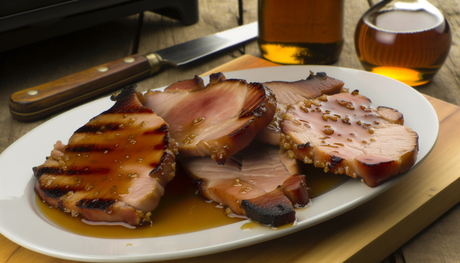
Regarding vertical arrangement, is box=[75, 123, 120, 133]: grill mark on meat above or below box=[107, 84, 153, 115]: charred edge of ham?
below

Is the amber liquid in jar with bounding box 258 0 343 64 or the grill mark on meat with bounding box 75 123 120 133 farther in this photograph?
the amber liquid in jar with bounding box 258 0 343 64

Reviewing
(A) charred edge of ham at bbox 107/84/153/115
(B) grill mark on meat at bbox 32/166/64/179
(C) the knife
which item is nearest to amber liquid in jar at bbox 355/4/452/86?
(C) the knife

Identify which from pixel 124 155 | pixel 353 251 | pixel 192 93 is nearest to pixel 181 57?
pixel 192 93

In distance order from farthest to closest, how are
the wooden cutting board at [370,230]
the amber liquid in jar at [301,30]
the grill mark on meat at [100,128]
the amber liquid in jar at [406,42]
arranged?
the amber liquid in jar at [301,30] < the amber liquid in jar at [406,42] < the grill mark on meat at [100,128] < the wooden cutting board at [370,230]

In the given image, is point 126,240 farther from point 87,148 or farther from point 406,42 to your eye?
point 406,42

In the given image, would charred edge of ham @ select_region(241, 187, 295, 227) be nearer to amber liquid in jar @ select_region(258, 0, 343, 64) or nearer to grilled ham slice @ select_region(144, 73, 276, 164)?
grilled ham slice @ select_region(144, 73, 276, 164)

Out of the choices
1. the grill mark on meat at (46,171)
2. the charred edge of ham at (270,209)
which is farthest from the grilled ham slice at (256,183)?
the grill mark on meat at (46,171)

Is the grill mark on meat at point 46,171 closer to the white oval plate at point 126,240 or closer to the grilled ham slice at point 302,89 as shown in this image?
the white oval plate at point 126,240
